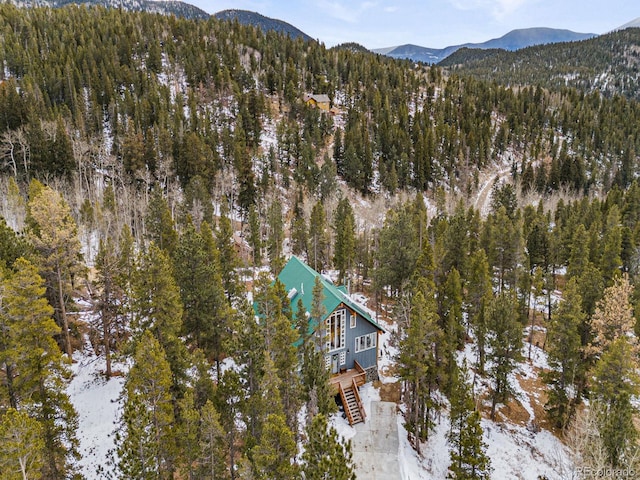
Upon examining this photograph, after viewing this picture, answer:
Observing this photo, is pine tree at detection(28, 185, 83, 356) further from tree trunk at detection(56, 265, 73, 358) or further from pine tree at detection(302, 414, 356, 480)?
pine tree at detection(302, 414, 356, 480)

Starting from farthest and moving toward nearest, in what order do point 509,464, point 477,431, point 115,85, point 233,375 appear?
1. point 115,85
2. point 509,464
3. point 477,431
4. point 233,375

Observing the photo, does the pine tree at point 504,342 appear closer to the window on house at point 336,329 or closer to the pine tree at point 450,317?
the pine tree at point 450,317

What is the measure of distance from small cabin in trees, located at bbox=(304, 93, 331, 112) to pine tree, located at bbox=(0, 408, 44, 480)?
106 metres

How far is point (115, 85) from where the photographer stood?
93.4 meters

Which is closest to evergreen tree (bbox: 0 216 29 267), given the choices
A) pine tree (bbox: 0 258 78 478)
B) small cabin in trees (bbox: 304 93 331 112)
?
pine tree (bbox: 0 258 78 478)

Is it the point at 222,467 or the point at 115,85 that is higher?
the point at 115,85

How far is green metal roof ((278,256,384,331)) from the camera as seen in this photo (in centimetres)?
2786

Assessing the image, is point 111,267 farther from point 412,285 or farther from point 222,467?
point 412,285

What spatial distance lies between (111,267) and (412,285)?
2203 cm

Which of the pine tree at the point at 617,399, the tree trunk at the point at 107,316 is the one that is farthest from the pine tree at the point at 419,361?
the tree trunk at the point at 107,316

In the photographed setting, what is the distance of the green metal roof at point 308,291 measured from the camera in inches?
1097

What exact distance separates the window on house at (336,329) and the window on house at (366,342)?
1479mm

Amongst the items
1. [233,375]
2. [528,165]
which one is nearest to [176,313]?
[233,375]

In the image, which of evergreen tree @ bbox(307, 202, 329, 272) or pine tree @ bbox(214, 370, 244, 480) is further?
evergreen tree @ bbox(307, 202, 329, 272)
